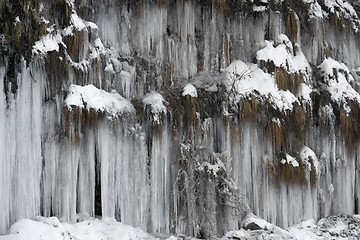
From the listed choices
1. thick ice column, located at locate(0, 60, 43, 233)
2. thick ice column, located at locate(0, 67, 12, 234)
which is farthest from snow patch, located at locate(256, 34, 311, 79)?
thick ice column, located at locate(0, 67, 12, 234)

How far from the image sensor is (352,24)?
1436cm

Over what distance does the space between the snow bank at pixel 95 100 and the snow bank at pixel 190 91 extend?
134 cm

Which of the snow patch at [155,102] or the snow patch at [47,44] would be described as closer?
the snow patch at [47,44]

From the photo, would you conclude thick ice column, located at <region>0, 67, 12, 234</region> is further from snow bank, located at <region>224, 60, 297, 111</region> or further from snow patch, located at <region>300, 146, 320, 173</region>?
snow patch, located at <region>300, 146, 320, 173</region>

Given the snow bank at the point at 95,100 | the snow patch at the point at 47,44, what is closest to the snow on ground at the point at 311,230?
the snow bank at the point at 95,100

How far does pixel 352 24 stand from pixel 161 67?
21.1 ft

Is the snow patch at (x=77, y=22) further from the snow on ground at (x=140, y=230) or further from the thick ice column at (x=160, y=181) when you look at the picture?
the snow on ground at (x=140, y=230)

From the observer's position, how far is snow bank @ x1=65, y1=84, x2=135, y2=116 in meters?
9.77

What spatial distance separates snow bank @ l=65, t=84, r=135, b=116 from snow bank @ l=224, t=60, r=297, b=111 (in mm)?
2650

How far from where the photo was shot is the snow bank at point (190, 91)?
36.7 feet

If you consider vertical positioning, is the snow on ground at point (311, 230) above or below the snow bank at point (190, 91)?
below

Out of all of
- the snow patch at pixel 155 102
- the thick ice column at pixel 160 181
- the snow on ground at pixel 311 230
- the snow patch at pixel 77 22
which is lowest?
the snow on ground at pixel 311 230

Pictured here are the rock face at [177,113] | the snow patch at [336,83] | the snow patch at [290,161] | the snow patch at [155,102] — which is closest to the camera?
the rock face at [177,113]

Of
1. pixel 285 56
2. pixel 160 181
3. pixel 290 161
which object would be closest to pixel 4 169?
pixel 160 181
